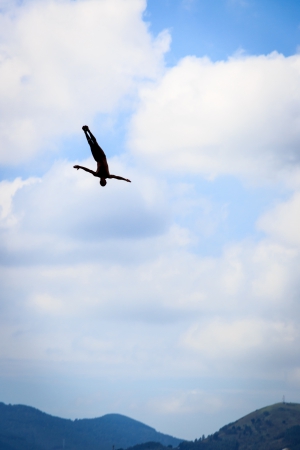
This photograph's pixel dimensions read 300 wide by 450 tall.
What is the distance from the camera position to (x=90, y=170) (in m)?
41.9

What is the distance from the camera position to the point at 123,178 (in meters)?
41.8

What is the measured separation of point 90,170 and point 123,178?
→ 92.4 inches

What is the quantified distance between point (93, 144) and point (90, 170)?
2288 mm

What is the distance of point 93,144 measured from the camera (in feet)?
132

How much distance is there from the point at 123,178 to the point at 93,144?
322 centimetres
